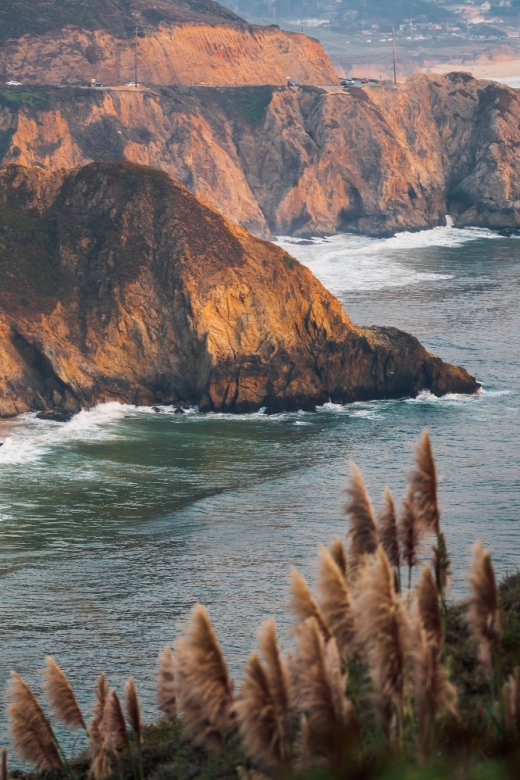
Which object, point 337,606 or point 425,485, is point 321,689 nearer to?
point 337,606

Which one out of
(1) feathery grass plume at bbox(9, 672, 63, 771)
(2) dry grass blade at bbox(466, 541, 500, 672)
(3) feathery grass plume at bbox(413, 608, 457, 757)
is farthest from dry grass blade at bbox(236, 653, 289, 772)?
(1) feathery grass plume at bbox(9, 672, 63, 771)

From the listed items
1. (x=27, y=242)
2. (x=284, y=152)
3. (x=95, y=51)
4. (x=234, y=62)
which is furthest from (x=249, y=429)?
(x=234, y=62)

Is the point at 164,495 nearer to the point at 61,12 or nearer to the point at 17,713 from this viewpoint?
the point at 17,713

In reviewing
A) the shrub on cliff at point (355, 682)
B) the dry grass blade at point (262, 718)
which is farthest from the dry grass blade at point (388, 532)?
the dry grass blade at point (262, 718)

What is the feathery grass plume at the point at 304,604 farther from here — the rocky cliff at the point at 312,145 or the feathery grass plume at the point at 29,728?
the rocky cliff at the point at 312,145

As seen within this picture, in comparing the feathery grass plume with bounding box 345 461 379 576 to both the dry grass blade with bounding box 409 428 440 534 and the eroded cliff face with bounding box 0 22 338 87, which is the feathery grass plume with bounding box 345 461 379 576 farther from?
the eroded cliff face with bounding box 0 22 338 87
